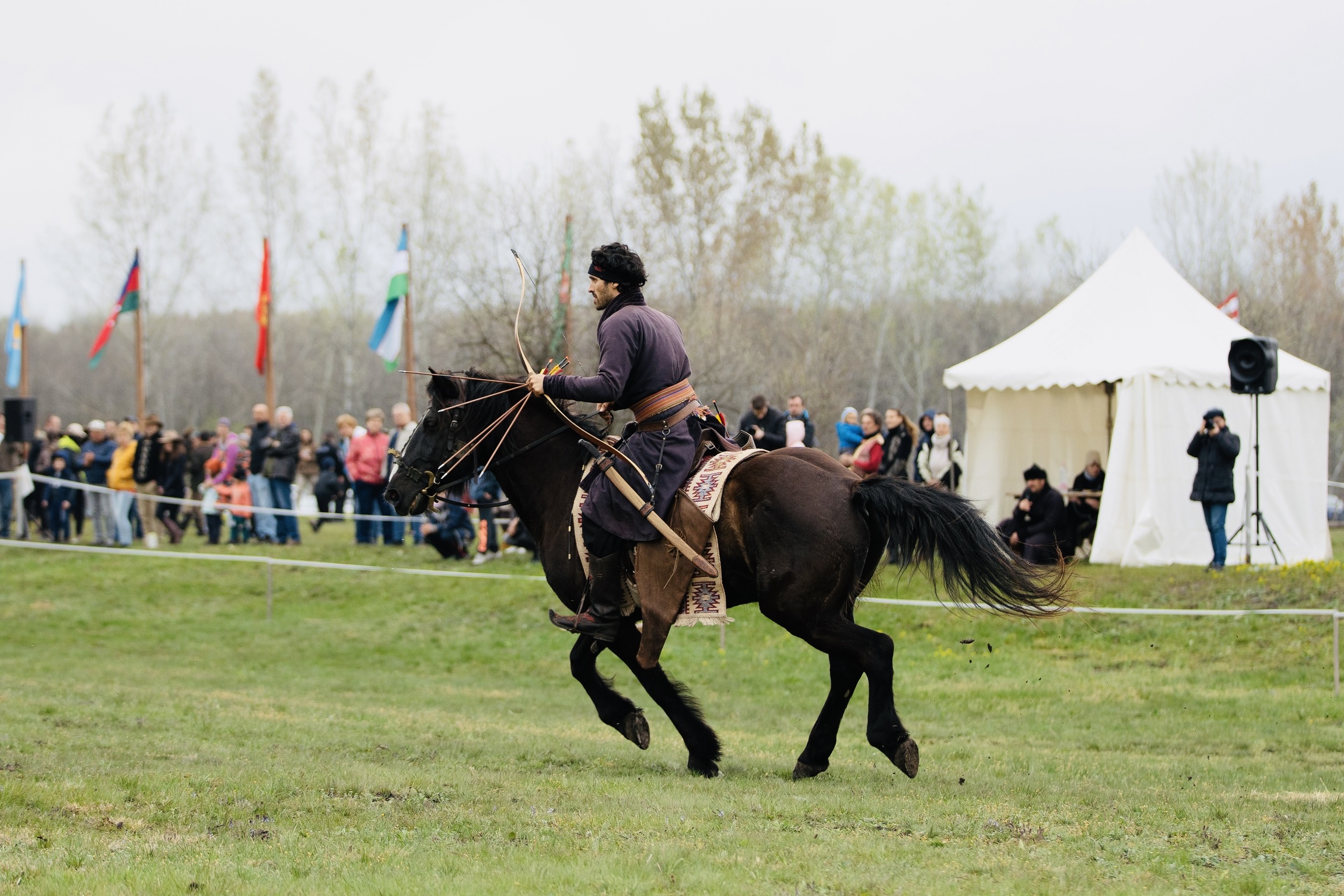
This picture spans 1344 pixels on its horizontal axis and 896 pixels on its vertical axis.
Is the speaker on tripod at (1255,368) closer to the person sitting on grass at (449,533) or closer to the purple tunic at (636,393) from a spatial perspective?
the person sitting on grass at (449,533)

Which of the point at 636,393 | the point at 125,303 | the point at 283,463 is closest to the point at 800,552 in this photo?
the point at 636,393

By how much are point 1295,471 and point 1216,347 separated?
183 cm

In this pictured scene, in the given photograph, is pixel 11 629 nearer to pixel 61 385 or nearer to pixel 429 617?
pixel 429 617

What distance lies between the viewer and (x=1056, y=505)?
14.9 m

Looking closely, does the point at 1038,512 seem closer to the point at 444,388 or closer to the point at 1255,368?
the point at 1255,368

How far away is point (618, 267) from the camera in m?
7.02

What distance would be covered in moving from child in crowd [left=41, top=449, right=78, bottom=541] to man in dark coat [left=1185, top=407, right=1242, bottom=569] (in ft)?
52.0

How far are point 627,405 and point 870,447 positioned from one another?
9479mm

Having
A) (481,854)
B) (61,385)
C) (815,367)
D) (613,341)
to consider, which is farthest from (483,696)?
(61,385)

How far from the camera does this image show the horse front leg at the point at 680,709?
7.15 meters

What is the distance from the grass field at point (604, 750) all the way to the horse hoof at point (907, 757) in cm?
11

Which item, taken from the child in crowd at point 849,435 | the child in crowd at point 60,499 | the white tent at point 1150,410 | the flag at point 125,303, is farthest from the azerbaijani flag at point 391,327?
the white tent at point 1150,410

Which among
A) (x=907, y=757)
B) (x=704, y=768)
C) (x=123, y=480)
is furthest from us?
(x=123, y=480)

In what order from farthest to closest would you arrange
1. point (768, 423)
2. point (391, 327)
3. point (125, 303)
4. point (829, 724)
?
1. point (125, 303)
2. point (391, 327)
3. point (768, 423)
4. point (829, 724)
